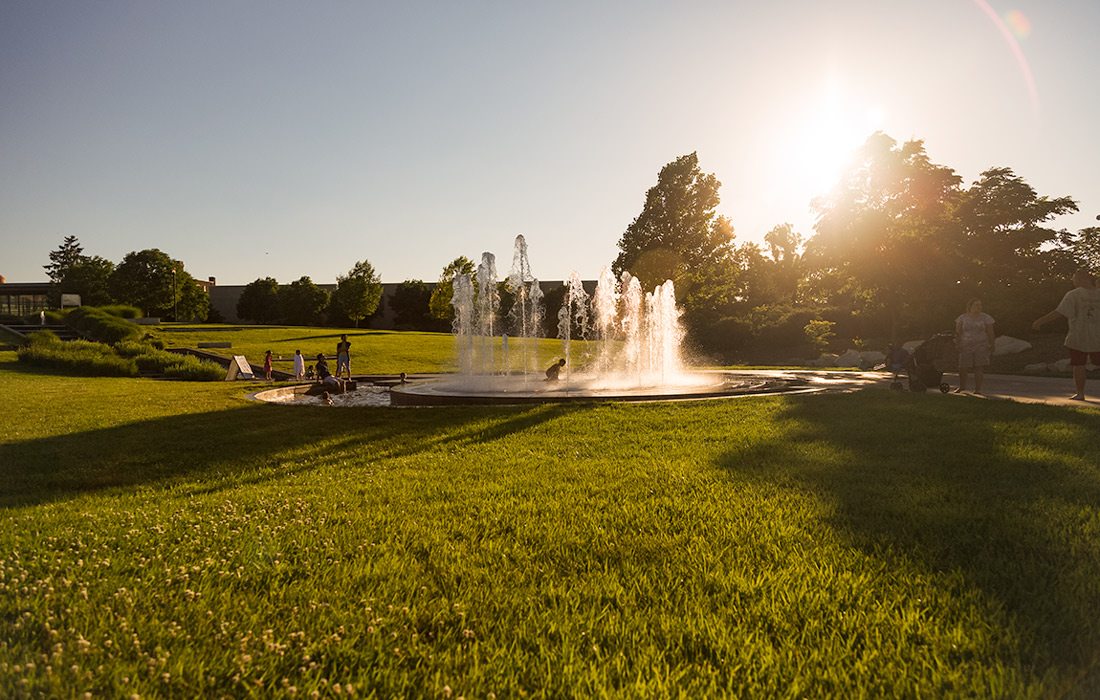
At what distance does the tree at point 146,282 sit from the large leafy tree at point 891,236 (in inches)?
2539

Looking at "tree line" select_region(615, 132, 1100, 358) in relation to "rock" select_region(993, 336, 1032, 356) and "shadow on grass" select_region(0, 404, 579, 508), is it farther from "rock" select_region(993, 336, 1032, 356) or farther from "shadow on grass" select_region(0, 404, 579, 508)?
"shadow on grass" select_region(0, 404, 579, 508)

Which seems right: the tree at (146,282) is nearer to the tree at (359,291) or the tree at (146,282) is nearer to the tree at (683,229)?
the tree at (359,291)

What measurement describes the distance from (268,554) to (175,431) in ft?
22.2

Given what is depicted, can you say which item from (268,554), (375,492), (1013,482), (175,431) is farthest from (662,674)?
(175,431)

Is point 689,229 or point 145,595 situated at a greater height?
point 689,229

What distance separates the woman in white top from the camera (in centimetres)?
1128

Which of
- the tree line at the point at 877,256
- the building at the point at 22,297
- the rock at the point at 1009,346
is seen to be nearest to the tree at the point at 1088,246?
the tree line at the point at 877,256

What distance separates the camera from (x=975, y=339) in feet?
37.8

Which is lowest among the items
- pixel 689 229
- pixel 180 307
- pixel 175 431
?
pixel 175 431

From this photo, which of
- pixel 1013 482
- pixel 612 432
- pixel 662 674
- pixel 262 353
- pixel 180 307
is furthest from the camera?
pixel 180 307

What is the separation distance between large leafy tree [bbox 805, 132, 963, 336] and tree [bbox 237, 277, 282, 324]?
196 feet

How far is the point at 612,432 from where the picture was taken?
8383mm

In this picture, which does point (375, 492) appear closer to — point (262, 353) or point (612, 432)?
point (612, 432)

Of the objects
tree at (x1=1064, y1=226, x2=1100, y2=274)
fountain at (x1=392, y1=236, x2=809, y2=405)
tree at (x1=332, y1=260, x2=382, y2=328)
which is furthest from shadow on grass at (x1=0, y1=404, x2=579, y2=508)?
tree at (x1=332, y1=260, x2=382, y2=328)
